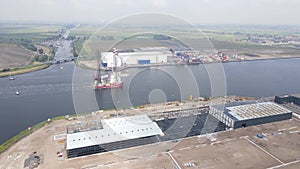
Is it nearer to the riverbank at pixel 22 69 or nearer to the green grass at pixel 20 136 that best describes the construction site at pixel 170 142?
the green grass at pixel 20 136

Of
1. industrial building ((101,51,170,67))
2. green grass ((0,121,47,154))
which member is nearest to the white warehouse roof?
green grass ((0,121,47,154))

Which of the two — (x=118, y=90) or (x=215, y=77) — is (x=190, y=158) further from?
(x=215, y=77)

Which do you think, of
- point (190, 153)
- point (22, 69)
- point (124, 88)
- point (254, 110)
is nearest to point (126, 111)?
point (190, 153)

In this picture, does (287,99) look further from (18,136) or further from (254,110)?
(18,136)

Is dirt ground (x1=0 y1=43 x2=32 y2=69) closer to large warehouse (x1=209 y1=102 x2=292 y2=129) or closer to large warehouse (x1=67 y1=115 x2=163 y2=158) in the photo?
large warehouse (x1=67 y1=115 x2=163 y2=158)

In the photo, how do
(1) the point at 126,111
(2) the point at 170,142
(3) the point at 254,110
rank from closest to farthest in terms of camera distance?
(2) the point at 170,142 < (3) the point at 254,110 < (1) the point at 126,111

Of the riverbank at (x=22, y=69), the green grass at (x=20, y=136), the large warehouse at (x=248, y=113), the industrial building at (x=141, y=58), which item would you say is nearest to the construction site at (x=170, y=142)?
the large warehouse at (x=248, y=113)
